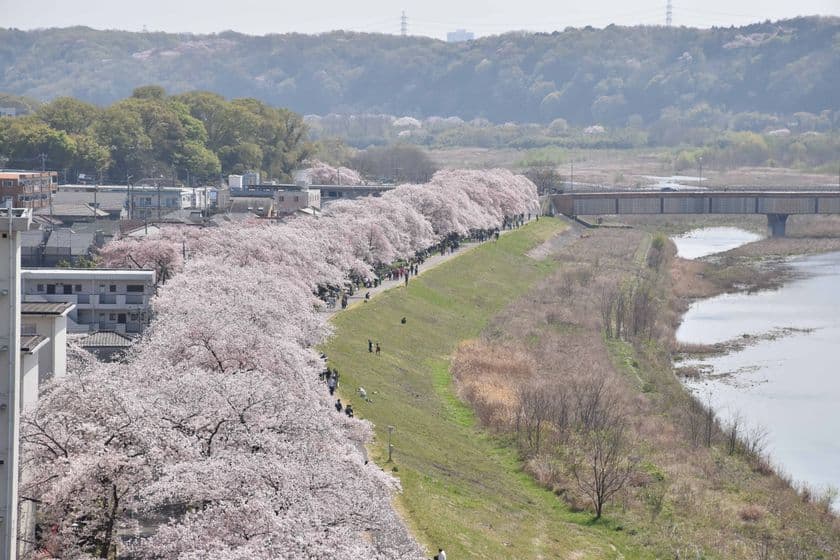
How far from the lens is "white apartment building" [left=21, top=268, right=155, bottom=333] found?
3516 cm

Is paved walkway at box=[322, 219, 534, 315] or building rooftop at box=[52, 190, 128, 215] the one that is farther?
building rooftop at box=[52, 190, 128, 215]

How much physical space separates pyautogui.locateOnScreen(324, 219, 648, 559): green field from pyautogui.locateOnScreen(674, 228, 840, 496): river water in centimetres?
672

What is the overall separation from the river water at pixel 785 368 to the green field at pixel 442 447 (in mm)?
6720

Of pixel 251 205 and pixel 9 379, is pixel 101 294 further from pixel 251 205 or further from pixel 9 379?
pixel 251 205

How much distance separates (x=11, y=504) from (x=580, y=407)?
1885 centimetres

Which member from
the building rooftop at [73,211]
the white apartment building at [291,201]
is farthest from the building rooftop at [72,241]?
the white apartment building at [291,201]

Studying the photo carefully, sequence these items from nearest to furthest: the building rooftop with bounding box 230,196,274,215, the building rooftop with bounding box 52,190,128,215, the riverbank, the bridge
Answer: the riverbank
the building rooftop with bounding box 52,190,128,215
the building rooftop with bounding box 230,196,274,215
the bridge

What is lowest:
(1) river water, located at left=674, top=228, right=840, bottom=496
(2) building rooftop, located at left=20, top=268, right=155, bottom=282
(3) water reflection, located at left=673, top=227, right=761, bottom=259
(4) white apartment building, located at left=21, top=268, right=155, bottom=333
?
(1) river water, located at left=674, top=228, right=840, bottom=496

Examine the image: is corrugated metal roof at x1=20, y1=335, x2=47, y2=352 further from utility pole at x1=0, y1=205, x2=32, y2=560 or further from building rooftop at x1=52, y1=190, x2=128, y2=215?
building rooftop at x1=52, y1=190, x2=128, y2=215

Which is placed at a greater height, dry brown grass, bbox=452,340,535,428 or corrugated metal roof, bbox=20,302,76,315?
corrugated metal roof, bbox=20,302,76,315

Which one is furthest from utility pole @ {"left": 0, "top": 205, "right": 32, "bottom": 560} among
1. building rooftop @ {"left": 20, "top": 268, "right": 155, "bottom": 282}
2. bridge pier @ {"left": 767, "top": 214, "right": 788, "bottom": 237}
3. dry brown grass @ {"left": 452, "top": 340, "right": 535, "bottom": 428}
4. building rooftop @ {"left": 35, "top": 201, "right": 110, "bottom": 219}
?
bridge pier @ {"left": 767, "top": 214, "right": 788, "bottom": 237}

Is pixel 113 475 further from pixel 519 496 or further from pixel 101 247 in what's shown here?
Result: pixel 101 247

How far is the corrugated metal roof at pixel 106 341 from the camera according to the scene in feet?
99.4

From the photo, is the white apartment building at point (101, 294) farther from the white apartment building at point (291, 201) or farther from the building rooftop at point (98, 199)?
the white apartment building at point (291, 201)
